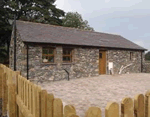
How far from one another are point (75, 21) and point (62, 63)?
27096 mm

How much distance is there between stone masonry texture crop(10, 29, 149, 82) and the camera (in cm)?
1095

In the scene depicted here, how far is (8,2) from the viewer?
22062 mm

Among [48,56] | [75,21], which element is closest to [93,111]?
[48,56]

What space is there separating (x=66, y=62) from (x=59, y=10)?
744 inches

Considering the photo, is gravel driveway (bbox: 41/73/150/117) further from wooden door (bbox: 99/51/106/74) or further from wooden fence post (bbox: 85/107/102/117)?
wooden door (bbox: 99/51/106/74)

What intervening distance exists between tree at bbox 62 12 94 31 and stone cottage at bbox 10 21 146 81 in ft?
71.2

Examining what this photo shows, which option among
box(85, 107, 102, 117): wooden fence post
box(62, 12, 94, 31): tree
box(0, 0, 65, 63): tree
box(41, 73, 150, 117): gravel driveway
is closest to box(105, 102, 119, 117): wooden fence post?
box(85, 107, 102, 117): wooden fence post

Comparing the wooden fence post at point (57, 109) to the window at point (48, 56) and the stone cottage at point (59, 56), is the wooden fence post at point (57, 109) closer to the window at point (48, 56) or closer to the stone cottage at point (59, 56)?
the stone cottage at point (59, 56)

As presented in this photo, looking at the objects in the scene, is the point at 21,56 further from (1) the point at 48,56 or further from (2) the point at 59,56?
(2) the point at 59,56

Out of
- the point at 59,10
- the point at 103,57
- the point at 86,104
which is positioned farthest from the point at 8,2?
the point at 86,104

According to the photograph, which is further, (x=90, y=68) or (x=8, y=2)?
(x=8, y=2)

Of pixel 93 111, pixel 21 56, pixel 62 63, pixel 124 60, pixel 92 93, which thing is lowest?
pixel 92 93

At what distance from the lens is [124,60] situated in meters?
16.8

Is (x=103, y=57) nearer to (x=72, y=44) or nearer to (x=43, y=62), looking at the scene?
(x=72, y=44)
